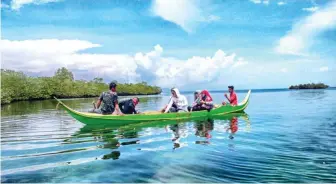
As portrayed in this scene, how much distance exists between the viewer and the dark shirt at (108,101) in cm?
1454

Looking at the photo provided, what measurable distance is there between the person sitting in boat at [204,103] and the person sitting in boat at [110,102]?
6.17m

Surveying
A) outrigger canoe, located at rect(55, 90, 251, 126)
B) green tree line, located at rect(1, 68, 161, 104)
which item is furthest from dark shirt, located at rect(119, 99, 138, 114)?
green tree line, located at rect(1, 68, 161, 104)

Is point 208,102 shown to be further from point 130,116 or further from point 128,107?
point 130,116

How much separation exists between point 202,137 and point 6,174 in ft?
23.9

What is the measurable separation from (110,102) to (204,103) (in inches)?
268

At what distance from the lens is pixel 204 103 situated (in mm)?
18891

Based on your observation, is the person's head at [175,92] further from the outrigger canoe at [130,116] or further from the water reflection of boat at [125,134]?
the water reflection of boat at [125,134]

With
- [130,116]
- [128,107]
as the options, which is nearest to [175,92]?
[128,107]

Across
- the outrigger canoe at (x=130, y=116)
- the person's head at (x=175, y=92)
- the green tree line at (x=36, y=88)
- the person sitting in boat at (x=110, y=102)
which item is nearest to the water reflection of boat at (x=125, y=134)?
the outrigger canoe at (x=130, y=116)

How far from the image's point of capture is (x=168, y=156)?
8.42 m

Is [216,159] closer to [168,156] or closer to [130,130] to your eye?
[168,156]

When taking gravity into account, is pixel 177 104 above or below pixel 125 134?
above

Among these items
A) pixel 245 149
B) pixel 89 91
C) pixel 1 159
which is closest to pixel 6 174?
pixel 1 159

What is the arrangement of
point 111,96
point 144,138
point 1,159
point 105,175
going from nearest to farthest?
point 105,175 < point 1,159 < point 144,138 < point 111,96
